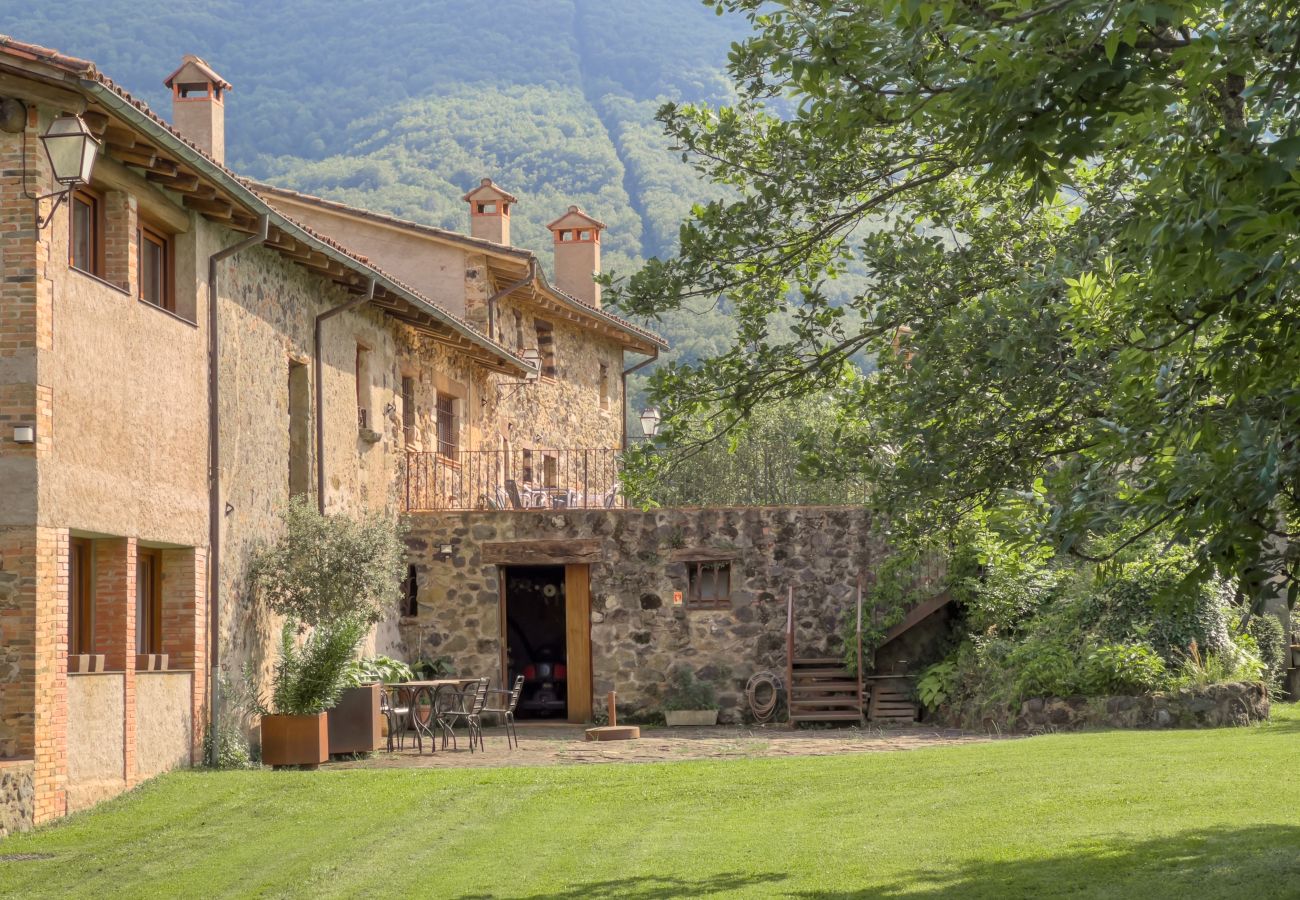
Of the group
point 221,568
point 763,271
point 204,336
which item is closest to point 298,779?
point 221,568

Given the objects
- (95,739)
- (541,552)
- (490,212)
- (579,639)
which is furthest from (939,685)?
(490,212)

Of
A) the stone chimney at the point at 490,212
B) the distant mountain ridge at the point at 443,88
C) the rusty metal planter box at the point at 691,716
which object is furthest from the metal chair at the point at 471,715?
the distant mountain ridge at the point at 443,88

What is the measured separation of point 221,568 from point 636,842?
232 inches

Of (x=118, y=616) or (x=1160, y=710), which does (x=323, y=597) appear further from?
(x=1160, y=710)

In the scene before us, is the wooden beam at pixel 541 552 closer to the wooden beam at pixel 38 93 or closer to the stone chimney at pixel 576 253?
the wooden beam at pixel 38 93

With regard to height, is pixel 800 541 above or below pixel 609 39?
below

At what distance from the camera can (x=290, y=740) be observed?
13.9 meters

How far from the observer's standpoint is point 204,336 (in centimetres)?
1346

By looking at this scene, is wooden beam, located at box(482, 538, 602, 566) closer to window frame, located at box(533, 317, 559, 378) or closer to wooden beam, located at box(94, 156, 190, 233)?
window frame, located at box(533, 317, 559, 378)

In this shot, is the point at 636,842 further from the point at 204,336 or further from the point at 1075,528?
the point at 204,336

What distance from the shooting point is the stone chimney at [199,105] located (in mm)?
17969

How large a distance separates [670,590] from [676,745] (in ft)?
12.8

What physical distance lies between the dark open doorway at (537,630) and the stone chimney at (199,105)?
884cm

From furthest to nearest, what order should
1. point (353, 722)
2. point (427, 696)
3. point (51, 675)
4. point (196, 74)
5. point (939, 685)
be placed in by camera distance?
1. point (939, 685)
2. point (196, 74)
3. point (427, 696)
4. point (353, 722)
5. point (51, 675)
